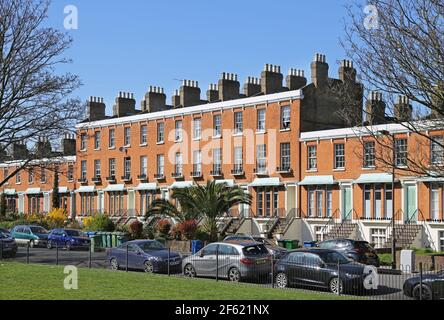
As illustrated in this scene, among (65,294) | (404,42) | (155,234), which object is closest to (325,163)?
(155,234)

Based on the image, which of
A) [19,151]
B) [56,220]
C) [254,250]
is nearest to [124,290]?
[254,250]

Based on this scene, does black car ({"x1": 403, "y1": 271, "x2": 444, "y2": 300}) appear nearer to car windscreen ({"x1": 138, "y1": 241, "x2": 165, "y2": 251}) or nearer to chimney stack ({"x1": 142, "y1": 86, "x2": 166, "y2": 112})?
car windscreen ({"x1": 138, "y1": 241, "x2": 165, "y2": 251})

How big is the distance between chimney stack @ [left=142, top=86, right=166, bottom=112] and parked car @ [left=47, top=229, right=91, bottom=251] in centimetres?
2228

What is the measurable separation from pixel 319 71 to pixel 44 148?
25215mm

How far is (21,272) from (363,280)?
40.4ft

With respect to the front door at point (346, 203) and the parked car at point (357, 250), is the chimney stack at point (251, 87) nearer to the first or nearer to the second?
the front door at point (346, 203)

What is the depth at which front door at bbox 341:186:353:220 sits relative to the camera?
50406 millimetres

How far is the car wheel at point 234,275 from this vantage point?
88.2 feet

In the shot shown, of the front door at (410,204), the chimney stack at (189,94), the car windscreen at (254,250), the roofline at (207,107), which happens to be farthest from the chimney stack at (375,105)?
the chimney stack at (189,94)

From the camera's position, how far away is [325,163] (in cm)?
5247

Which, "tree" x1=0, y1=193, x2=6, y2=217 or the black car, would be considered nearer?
the black car

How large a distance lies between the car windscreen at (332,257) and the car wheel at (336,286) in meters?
0.99
